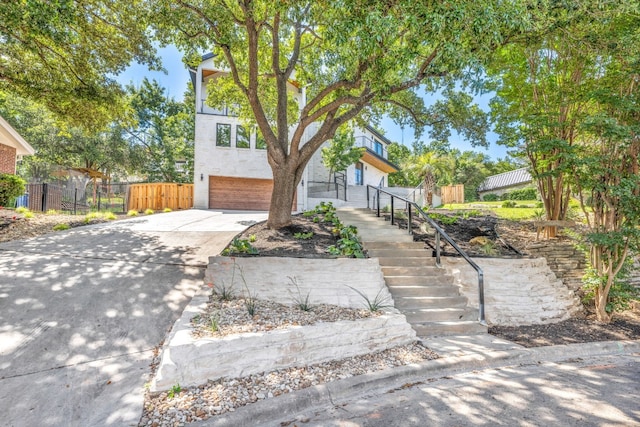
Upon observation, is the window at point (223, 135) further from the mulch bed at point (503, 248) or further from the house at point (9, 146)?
the mulch bed at point (503, 248)

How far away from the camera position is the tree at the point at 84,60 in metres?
7.64

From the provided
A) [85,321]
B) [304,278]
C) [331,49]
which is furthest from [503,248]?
[85,321]

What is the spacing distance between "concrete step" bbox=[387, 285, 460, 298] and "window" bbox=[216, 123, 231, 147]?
1311 cm

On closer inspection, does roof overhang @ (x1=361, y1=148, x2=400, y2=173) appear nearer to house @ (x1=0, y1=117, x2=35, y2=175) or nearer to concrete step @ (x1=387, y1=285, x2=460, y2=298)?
concrete step @ (x1=387, y1=285, x2=460, y2=298)

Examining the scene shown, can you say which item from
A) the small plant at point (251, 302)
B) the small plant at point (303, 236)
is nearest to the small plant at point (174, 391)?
the small plant at point (251, 302)

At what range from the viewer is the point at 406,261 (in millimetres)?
5906

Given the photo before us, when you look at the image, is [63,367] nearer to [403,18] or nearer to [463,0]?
[403,18]

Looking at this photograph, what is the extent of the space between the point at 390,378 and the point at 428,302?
192 centimetres

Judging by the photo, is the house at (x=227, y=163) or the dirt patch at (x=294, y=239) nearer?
the dirt patch at (x=294, y=239)

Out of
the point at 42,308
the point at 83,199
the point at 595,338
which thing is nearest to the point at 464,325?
the point at 595,338

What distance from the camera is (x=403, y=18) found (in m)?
4.30

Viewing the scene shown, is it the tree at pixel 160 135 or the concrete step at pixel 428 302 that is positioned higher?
the tree at pixel 160 135

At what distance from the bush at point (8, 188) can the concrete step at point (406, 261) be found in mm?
12520

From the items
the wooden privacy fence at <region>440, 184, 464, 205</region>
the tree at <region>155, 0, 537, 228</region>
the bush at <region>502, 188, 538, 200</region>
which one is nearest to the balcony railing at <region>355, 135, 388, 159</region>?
the wooden privacy fence at <region>440, 184, 464, 205</region>
